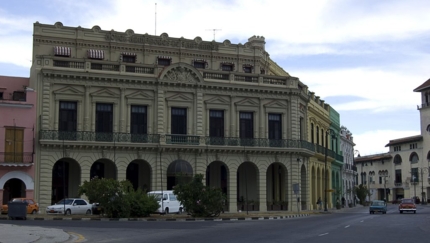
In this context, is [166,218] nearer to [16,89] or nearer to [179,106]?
[179,106]

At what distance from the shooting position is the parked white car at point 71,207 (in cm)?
3956

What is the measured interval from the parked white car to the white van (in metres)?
4.39

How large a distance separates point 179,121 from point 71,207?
38.2 feet

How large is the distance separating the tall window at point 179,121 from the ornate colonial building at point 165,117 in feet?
0.25

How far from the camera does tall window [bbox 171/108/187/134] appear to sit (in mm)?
47531

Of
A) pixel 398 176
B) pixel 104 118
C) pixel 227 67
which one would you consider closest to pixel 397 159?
pixel 398 176

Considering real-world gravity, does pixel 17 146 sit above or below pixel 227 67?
below

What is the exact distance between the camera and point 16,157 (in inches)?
1671

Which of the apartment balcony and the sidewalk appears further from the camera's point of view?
the apartment balcony

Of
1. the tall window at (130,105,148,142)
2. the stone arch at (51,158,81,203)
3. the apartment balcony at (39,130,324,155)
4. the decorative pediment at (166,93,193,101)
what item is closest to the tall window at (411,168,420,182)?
the apartment balcony at (39,130,324,155)

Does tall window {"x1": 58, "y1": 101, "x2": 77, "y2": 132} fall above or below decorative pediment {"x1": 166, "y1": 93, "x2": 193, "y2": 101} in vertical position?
below

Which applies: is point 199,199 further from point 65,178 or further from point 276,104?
point 276,104

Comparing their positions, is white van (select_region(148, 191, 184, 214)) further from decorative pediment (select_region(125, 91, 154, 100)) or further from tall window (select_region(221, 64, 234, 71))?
tall window (select_region(221, 64, 234, 71))

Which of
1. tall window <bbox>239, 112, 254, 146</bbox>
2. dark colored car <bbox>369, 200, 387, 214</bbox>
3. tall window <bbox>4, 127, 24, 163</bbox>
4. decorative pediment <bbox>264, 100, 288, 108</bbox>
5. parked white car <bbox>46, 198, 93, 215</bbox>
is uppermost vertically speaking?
decorative pediment <bbox>264, 100, 288, 108</bbox>
